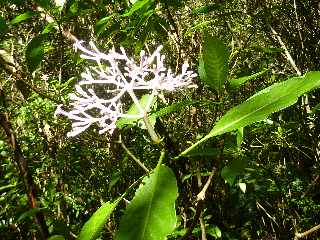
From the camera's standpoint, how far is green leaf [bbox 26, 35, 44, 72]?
151 cm

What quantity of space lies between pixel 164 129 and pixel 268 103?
1.05 metres

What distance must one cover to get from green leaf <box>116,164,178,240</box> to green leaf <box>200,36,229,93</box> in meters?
0.31

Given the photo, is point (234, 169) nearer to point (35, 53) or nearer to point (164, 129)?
point (164, 129)

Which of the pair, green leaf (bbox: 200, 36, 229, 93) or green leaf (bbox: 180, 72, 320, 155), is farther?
green leaf (bbox: 200, 36, 229, 93)

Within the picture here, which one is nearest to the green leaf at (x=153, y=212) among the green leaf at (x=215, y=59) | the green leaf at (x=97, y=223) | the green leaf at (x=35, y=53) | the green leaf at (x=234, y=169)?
the green leaf at (x=97, y=223)

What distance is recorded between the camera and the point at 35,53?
4.99 ft

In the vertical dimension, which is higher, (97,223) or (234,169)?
(97,223)

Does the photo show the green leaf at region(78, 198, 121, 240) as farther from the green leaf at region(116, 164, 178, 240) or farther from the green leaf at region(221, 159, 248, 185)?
the green leaf at region(221, 159, 248, 185)

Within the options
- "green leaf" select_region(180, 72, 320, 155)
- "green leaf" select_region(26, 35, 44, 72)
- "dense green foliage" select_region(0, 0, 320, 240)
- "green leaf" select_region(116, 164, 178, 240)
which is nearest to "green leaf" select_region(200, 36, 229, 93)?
"dense green foliage" select_region(0, 0, 320, 240)

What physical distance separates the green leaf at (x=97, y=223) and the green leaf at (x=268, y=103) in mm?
286

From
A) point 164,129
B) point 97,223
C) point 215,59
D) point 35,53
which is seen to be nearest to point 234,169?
point 215,59

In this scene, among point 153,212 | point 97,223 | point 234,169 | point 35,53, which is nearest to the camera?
point 153,212

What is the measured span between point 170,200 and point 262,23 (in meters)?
3.95

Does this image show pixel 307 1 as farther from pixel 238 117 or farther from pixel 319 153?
pixel 238 117
